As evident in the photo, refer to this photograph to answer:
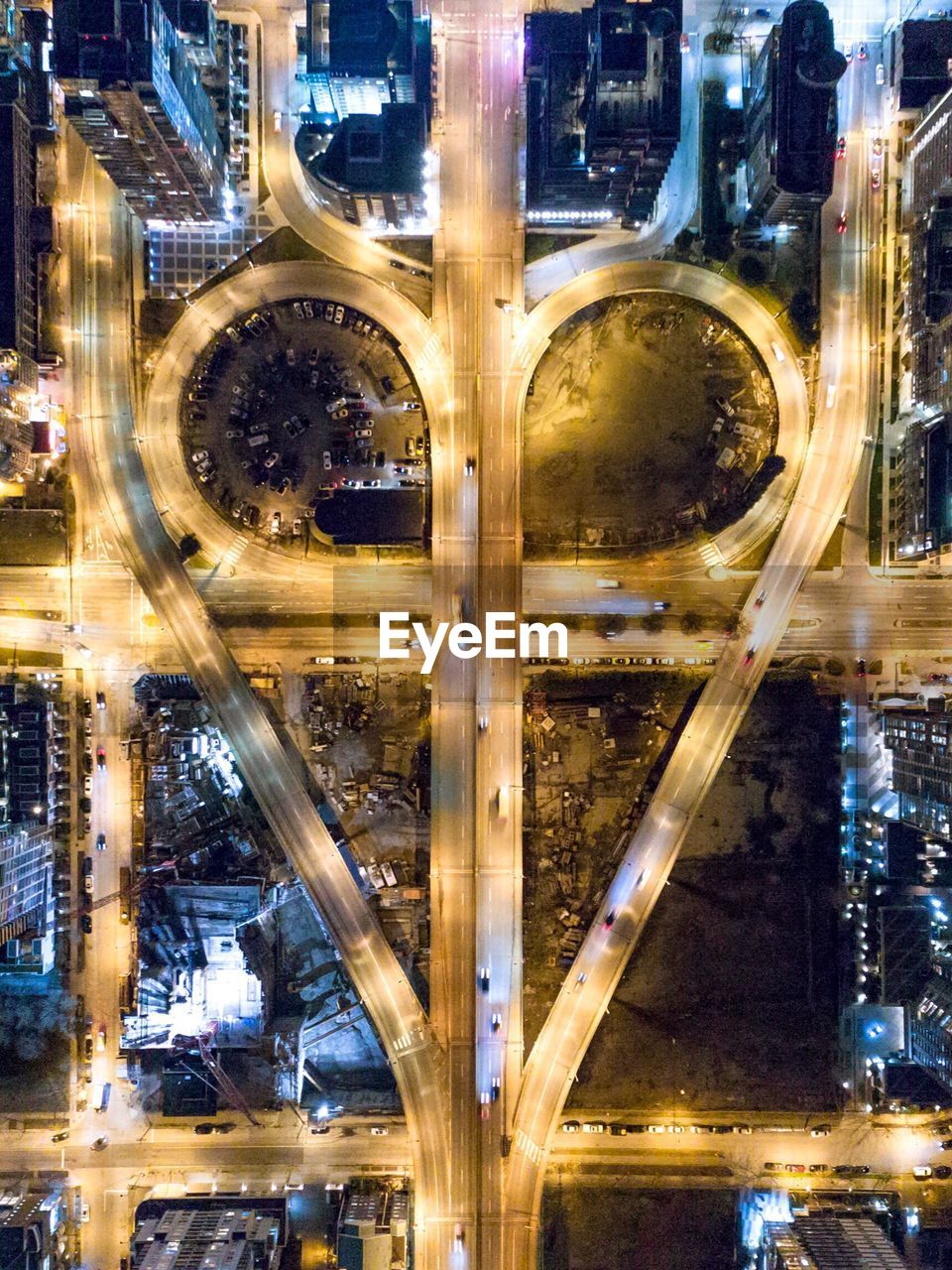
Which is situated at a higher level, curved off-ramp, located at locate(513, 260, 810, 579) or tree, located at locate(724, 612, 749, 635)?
curved off-ramp, located at locate(513, 260, 810, 579)

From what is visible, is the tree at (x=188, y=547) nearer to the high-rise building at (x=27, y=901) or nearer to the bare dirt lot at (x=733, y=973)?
the high-rise building at (x=27, y=901)

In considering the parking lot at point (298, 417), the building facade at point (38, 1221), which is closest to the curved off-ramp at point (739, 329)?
the parking lot at point (298, 417)

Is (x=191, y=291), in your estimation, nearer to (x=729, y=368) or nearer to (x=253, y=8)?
(x=253, y=8)

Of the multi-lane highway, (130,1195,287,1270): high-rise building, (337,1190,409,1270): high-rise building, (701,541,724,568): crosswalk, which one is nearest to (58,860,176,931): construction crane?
(130,1195,287,1270): high-rise building

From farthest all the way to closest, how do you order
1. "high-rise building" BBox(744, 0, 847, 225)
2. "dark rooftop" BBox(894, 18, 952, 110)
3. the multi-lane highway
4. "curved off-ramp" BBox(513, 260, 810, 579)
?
1. "curved off-ramp" BBox(513, 260, 810, 579)
2. the multi-lane highway
3. "dark rooftop" BBox(894, 18, 952, 110)
4. "high-rise building" BBox(744, 0, 847, 225)

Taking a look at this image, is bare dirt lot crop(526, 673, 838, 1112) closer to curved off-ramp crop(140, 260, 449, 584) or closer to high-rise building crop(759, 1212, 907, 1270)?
high-rise building crop(759, 1212, 907, 1270)

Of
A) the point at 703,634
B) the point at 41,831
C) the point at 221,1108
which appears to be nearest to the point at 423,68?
the point at 703,634

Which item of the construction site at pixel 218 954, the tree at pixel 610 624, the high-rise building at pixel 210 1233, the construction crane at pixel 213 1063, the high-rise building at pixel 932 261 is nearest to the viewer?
the high-rise building at pixel 210 1233
